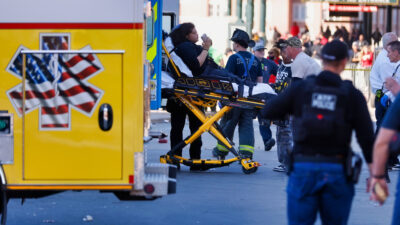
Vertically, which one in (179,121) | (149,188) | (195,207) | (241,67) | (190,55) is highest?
(190,55)

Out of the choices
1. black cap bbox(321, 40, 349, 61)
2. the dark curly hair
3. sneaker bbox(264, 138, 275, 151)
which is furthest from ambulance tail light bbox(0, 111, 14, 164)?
sneaker bbox(264, 138, 275, 151)

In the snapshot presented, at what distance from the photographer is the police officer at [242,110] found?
12.6 metres

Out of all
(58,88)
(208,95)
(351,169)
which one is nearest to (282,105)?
(351,169)

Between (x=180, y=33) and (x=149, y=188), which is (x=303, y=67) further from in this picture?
(x=149, y=188)

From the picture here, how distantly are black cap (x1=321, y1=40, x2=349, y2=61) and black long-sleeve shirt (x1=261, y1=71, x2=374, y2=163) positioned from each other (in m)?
0.10

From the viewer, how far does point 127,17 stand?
7.39m

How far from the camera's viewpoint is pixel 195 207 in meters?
9.73

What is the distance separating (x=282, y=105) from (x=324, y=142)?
14.6 inches

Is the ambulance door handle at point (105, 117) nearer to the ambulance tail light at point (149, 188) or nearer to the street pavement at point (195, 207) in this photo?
the ambulance tail light at point (149, 188)

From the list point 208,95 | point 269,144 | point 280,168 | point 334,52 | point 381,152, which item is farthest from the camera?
point 269,144

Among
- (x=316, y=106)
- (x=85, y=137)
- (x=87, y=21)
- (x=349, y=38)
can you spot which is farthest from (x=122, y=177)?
(x=349, y=38)

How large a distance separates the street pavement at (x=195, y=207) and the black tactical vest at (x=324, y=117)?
→ 285 centimetres

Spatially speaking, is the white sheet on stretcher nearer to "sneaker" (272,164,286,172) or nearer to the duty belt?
"sneaker" (272,164,286,172)

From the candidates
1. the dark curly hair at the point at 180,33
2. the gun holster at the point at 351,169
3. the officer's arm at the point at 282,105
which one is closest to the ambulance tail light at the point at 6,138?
the officer's arm at the point at 282,105
